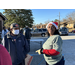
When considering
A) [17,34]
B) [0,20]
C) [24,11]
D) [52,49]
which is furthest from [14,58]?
[24,11]

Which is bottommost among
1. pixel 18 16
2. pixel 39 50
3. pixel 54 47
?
pixel 39 50

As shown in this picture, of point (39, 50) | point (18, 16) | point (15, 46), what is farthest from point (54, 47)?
point (18, 16)

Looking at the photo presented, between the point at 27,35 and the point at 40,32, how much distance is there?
1047cm

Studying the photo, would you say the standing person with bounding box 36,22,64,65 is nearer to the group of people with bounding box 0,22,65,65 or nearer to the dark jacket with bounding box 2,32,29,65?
the group of people with bounding box 0,22,65,65

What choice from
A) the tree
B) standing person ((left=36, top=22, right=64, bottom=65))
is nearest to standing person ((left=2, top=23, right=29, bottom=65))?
standing person ((left=36, top=22, right=64, bottom=65))

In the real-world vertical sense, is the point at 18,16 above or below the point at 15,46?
above

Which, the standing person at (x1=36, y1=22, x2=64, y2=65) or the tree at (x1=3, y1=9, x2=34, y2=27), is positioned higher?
the tree at (x1=3, y1=9, x2=34, y2=27)

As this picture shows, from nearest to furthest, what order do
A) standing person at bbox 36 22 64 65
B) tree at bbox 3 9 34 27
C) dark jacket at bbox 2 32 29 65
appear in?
standing person at bbox 36 22 64 65, dark jacket at bbox 2 32 29 65, tree at bbox 3 9 34 27

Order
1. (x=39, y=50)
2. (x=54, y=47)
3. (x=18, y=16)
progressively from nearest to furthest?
1. (x=54, y=47)
2. (x=39, y=50)
3. (x=18, y=16)

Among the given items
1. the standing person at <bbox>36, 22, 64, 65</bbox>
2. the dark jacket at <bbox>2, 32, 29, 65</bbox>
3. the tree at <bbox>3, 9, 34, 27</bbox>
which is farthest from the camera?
the tree at <bbox>3, 9, 34, 27</bbox>

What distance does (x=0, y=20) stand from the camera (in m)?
12.6

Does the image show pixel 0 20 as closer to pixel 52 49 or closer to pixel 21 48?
pixel 21 48

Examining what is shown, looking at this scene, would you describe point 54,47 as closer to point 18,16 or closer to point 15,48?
point 15,48

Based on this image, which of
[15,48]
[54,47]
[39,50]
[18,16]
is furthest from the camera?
[18,16]
